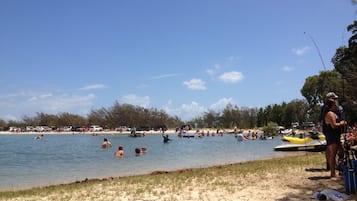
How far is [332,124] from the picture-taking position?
8797mm

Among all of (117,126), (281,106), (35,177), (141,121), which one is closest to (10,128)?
(117,126)

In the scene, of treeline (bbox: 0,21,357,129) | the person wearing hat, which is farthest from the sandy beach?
treeline (bbox: 0,21,357,129)

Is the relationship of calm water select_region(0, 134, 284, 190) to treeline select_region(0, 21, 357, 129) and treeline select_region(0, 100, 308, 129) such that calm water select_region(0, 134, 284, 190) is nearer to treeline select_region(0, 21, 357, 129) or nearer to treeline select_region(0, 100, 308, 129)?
treeline select_region(0, 21, 357, 129)

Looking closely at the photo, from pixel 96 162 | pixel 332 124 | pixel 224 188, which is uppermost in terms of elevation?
pixel 332 124

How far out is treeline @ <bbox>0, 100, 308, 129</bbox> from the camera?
305ft

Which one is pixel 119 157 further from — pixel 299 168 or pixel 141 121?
pixel 141 121

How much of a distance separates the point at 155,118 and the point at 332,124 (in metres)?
110

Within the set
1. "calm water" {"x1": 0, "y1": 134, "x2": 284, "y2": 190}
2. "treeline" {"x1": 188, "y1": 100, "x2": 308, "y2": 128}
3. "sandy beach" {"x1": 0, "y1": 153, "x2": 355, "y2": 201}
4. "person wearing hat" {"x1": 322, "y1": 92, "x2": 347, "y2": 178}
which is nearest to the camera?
"sandy beach" {"x1": 0, "y1": 153, "x2": 355, "y2": 201}

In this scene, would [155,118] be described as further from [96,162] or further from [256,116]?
[96,162]

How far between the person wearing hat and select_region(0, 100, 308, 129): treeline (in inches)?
3174

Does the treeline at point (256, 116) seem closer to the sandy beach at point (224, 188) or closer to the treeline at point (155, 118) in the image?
the treeline at point (155, 118)

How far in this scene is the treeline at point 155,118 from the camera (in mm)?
92844

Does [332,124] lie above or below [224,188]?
above

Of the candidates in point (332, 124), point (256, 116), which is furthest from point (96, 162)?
point (256, 116)
